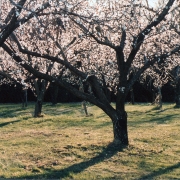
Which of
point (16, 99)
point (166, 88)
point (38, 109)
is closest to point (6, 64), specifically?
point (38, 109)

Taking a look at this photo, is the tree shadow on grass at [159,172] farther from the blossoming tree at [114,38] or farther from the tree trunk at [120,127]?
the blossoming tree at [114,38]

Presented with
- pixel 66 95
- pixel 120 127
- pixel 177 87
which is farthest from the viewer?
pixel 66 95

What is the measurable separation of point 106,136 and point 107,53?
6.76 meters

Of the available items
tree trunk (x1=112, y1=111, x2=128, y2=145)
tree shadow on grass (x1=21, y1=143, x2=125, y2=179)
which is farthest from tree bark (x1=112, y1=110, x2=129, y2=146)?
tree shadow on grass (x1=21, y1=143, x2=125, y2=179)

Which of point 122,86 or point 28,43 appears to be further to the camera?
point 28,43

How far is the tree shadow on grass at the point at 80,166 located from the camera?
9.20m

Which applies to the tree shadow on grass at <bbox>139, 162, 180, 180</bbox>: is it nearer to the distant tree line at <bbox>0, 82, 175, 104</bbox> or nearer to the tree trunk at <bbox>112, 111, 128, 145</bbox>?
the tree trunk at <bbox>112, 111, 128, 145</bbox>

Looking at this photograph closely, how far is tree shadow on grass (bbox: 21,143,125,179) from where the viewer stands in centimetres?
920

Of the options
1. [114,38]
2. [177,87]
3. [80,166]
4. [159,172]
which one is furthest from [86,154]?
[177,87]

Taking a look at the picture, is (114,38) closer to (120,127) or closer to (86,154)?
(120,127)

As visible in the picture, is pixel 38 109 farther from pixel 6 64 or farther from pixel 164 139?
pixel 164 139

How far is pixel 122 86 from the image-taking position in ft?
40.7

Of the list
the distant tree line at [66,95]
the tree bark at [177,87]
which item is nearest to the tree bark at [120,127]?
the tree bark at [177,87]

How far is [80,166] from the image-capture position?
33.6ft
